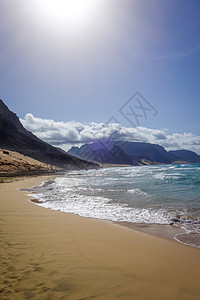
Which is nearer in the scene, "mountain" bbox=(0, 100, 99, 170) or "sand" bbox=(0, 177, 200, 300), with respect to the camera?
"sand" bbox=(0, 177, 200, 300)

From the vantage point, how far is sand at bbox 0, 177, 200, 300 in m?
2.52

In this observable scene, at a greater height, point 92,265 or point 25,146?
point 25,146

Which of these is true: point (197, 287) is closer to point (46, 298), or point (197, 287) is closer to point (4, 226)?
point (46, 298)

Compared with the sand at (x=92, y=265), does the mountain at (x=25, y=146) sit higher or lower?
higher

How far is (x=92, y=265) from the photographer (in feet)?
10.7

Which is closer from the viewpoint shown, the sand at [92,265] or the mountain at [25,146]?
the sand at [92,265]

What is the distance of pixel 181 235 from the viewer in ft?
17.4

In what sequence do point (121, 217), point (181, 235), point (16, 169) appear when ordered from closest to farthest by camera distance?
point (181, 235) → point (121, 217) → point (16, 169)

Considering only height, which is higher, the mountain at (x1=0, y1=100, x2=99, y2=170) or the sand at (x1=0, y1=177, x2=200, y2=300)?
the mountain at (x1=0, y1=100, x2=99, y2=170)

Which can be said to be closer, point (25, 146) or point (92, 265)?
point (92, 265)

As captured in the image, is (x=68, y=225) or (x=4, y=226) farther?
(x=68, y=225)

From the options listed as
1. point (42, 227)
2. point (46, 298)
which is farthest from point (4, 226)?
point (46, 298)

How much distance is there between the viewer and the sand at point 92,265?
252 centimetres

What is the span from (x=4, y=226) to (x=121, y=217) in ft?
14.2
